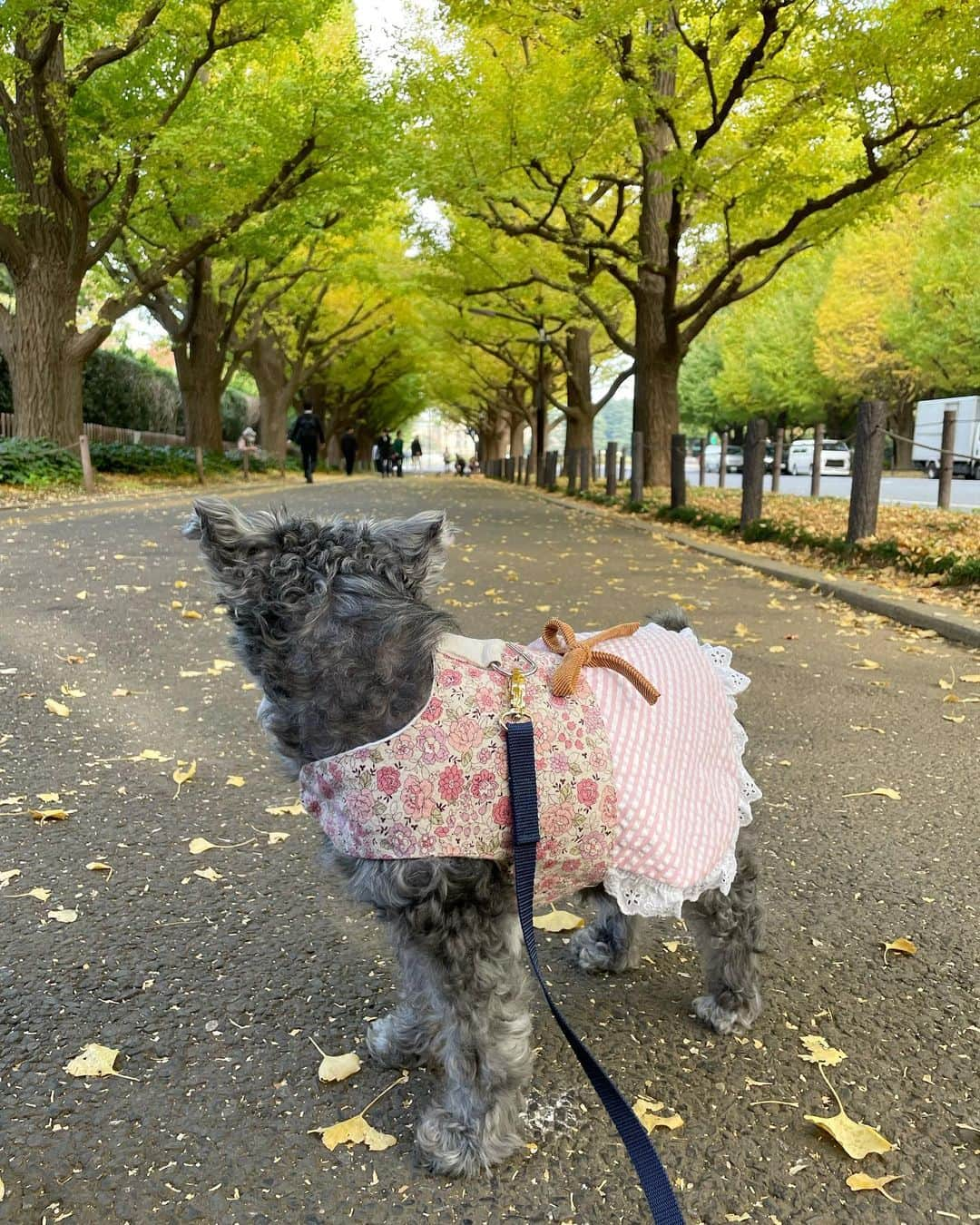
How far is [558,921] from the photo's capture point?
8.91 ft

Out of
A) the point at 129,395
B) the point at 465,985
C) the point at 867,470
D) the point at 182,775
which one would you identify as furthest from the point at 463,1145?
the point at 129,395

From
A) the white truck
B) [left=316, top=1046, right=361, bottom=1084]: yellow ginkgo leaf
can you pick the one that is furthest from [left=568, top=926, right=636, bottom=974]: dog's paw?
the white truck

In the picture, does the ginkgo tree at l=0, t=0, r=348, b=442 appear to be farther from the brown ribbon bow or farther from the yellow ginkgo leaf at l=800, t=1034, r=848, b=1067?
the yellow ginkgo leaf at l=800, t=1034, r=848, b=1067

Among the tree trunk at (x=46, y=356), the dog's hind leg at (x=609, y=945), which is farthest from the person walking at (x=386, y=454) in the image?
the dog's hind leg at (x=609, y=945)

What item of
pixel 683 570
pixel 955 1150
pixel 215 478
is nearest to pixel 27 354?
pixel 215 478

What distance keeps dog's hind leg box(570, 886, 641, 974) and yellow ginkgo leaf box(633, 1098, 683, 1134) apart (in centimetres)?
49

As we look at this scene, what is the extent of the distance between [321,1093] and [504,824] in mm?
820

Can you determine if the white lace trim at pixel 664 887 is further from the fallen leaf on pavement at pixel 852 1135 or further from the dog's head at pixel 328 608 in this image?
the dog's head at pixel 328 608

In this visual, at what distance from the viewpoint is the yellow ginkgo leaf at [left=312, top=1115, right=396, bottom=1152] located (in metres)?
1.84

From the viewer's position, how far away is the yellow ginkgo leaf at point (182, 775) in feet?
12.0

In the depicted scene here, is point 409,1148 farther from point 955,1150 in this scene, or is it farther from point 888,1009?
point 888,1009

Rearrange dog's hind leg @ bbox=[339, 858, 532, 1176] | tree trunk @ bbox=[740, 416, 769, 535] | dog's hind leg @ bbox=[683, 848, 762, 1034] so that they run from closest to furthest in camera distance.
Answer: dog's hind leg @ bbox=[339, 858, 532, 1176], dog's hind leg @ bbox=[683, 848, 762, 1034], tree trunk @ bbox=[740, 416, 769, 535]

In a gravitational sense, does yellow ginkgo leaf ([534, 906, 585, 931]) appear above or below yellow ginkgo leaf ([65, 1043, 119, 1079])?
below

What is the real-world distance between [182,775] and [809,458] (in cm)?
4648
